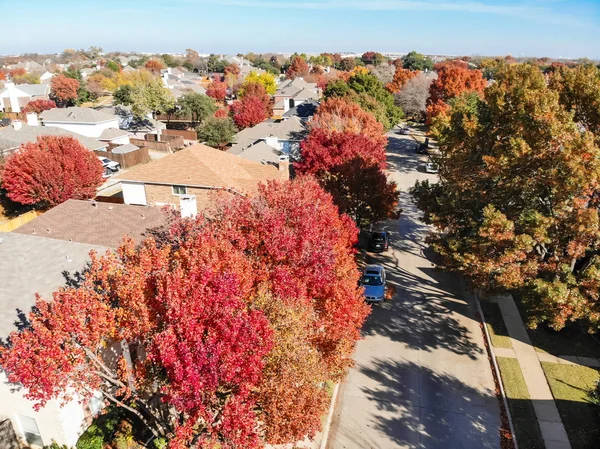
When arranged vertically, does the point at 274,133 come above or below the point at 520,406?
above

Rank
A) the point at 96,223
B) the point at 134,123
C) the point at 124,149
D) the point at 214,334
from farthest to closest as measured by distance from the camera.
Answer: the point at 134,123 < the point at 124,149 < the point at 96,223 < the point at 214,334

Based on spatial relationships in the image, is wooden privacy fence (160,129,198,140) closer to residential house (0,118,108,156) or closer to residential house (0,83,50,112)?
residential house (0,118,108,156)

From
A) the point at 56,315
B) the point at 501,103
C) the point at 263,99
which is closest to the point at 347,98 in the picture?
the point at 263,99

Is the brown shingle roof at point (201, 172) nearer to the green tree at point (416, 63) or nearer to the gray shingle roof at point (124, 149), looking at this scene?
the gray shingle roof at point (124, 149)

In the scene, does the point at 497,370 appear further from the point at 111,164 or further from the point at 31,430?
the point at 111,164

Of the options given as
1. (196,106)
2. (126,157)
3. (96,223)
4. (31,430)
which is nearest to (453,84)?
(196,106)
